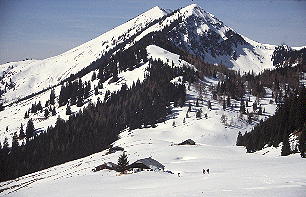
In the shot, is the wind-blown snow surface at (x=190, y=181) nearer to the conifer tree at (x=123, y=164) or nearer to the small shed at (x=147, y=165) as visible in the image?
the conifer tree at (x=123, y=164)

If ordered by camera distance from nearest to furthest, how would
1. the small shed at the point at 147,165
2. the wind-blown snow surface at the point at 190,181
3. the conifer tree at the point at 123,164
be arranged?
the wind-blown snow surface at the point at 190,181 < the conifer tree at the point at 123,164 < the small shed at the point at 147,165

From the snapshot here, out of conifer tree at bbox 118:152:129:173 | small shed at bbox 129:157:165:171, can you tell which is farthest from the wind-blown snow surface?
small shed at bbox 129:157:165:171

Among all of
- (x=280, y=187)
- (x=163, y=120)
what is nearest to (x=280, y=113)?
(x=280, y=187)

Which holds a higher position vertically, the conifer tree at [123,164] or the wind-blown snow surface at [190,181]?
the conifer tree at [123,164]

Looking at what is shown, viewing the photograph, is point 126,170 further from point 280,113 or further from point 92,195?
point 280,113

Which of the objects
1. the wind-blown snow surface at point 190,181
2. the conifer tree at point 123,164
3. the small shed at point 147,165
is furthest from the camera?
the small shed at point 147,165

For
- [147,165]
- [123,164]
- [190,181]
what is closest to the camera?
[190,181]

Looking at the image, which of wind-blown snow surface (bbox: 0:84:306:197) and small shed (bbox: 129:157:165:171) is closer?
wind-blown snow surface (bbox: 0:84:306:197)

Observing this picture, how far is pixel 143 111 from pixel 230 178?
15110 centimetres

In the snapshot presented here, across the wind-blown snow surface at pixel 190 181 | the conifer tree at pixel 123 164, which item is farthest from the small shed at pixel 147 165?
the wind-blown snow surface at pixel 190 181

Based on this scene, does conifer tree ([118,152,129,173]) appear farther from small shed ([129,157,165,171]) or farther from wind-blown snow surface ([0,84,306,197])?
wind-blown snow surface ([0,84,306,197])

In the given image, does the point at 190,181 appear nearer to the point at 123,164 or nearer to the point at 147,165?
the point at 123,164

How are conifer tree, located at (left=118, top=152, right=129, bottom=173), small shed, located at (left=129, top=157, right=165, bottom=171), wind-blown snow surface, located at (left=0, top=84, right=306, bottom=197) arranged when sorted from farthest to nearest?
small shed, located at (left=129, top=157, right=165, bottom=171), conifer tree, located at (left=118, top=152, right=129, bottom=173), wind-blown snow surface, located at (left=0, top=84, right=306, bottom=197)

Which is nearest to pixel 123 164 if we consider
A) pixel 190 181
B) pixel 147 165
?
pixel 147 165
